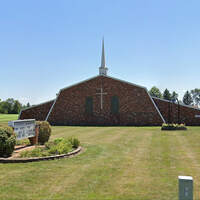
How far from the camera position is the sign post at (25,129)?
10.4 m

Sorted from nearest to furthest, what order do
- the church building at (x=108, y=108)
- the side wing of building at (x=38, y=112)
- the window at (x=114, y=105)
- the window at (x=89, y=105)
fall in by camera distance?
1. the church building at (x=108, y=108)
2. the window at (x=114, y=105)
3. the window at (x=89, y=105)
4. the side wing of building at (x=38, y=112)

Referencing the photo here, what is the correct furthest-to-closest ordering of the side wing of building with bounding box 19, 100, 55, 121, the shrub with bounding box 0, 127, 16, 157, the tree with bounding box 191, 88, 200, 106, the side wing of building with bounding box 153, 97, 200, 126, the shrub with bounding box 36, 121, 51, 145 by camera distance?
1. the tree with bounding box 191, 88, 200, 106
2. the side wing of building with bounding box 19, 100, 55, 121
3. the side wing of building with bounding box 153, 97, 200, 126
4. the shrub with bounding box 36, 121, 51, 145
5. the shrub with bounding box 0, 127, 16, 157

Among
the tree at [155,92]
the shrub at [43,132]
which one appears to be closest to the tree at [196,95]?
the tree at [155,92]

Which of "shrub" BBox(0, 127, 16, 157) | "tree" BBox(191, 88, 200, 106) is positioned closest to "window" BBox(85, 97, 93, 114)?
"shrub" BBox(0, 127, 16, 157)

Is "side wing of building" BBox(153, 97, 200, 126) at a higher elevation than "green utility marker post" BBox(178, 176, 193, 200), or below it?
higher

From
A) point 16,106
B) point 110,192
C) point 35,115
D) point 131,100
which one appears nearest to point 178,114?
point 131,100

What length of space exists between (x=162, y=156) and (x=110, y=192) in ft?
15.0

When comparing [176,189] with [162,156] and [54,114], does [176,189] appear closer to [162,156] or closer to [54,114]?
[162,156]

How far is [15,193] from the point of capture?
5.17 m

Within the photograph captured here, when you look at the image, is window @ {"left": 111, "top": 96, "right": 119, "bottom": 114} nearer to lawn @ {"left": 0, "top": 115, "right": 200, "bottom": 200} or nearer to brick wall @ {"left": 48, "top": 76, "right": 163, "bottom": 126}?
brick wall @ {"left": 48, "top": 76, "right": 163, "bottom": 126}

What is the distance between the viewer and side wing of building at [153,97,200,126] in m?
28.5

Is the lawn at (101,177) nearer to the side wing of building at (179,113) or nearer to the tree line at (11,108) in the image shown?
the side wing of building at (179,113)

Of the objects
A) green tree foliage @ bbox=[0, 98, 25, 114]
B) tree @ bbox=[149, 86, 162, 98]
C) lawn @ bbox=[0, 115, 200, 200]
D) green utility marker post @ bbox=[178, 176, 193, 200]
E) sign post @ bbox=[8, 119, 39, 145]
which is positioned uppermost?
tree @ bbox=[149, 86, 162, 98]

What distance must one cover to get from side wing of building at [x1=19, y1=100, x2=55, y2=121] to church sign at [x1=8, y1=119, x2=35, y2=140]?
22369 millimetres
